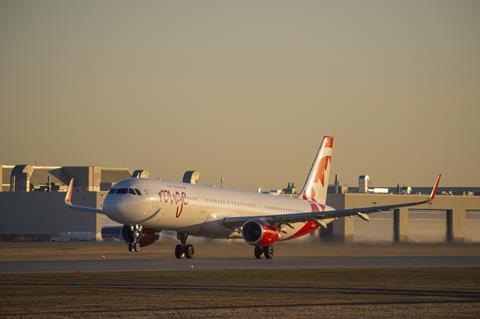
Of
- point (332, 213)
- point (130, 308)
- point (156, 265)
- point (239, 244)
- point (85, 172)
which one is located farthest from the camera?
point (85, 172)

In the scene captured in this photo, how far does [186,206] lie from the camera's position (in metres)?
61.0

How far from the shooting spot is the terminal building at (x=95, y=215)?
98.9 meters

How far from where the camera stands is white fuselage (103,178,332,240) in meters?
58.1

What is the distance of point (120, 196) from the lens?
5822 centimetres

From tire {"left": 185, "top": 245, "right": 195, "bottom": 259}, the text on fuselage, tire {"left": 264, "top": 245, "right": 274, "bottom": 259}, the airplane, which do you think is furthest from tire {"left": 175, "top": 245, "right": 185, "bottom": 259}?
tire {"left": 264, "top": 245, "right": 274, "bottom": 259}

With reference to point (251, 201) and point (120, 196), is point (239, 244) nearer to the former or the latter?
point (251, 201)

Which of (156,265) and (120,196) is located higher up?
(120,196)

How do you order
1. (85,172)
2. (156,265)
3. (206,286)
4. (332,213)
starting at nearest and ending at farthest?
(206,286)
(156,265)
(332,213)
(85,172)

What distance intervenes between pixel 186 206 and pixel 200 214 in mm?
1726

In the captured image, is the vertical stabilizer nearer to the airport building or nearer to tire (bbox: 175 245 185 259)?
tire (bbox: 175 245 185 259)

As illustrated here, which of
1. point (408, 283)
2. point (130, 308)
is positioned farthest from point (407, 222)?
point (130, 308)

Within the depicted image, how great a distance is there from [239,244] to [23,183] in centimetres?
4312

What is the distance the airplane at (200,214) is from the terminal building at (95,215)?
2542 centimetres

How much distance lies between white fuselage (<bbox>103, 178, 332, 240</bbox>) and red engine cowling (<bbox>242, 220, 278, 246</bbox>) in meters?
2.13
